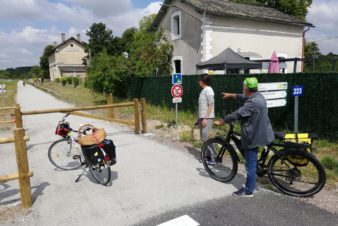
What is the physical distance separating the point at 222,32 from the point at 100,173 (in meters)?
14.1

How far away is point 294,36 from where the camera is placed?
20312 mm

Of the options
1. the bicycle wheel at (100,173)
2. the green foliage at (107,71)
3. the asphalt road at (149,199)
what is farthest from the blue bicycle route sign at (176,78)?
the green foliage at (107,71)

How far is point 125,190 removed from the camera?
4691mm

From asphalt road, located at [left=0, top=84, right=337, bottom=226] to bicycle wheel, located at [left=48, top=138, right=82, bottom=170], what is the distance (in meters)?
0.20

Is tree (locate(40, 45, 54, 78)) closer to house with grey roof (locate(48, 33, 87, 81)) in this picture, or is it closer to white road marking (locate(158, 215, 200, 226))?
house with grey roof (locate(48, 33, 87, 81))

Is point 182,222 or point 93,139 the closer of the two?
point 182,222

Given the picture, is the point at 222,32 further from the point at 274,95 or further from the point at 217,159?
the point at 217,159

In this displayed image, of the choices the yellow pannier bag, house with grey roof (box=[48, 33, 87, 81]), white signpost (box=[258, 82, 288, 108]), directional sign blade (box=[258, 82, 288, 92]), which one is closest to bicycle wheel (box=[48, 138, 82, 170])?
the yellow pannier bag

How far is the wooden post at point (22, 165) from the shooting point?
399 cm

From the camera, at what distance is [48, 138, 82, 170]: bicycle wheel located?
5.89 m

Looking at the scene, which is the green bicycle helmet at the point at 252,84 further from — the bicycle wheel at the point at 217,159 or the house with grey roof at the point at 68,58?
the house with grey roof at the point at 68,58

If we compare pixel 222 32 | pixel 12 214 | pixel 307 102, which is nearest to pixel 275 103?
pixel 307 102

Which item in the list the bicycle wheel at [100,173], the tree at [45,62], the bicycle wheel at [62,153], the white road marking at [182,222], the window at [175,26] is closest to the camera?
the white road marking at [182,222]

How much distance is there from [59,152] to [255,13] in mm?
16728
